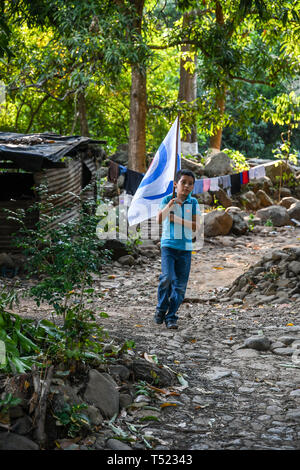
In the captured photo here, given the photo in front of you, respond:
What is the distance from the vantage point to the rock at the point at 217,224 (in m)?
14.0

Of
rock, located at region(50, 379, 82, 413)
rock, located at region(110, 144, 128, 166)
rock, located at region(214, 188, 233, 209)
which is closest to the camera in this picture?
rock, located at region(50, 379, 82, 413)

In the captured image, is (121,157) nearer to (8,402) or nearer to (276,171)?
(276,171)

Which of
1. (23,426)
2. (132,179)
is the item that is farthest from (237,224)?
(23,426)

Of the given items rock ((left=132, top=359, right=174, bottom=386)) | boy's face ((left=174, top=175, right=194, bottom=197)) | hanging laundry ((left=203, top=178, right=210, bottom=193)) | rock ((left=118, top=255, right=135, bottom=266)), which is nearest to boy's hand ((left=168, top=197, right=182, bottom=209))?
boy's face ((left=174, top=175, right=194, bottom=197))

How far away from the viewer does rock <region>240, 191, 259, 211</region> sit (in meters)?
17.8

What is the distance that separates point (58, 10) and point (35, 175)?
4.18 m

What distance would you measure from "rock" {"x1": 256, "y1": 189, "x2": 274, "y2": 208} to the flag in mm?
12902

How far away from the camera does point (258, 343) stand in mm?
4930

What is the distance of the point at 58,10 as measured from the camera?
1120 cm

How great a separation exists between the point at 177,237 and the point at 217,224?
8728mm

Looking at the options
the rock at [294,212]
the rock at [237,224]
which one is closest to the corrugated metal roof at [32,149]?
the rock at [237,224]

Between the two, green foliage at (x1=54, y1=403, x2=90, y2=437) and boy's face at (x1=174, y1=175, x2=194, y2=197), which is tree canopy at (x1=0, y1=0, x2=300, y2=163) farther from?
green foliage at (x1=54, y1=403, x2=90, y2=437)

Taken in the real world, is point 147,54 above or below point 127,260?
above
